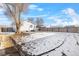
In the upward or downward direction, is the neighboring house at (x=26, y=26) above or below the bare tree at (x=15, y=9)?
below

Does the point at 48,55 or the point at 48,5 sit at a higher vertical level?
the point at 48,5

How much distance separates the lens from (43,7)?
1350mm

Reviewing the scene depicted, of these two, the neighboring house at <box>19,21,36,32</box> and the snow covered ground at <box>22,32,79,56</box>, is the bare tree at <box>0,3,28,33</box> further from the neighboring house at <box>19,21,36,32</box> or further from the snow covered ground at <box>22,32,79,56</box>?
the snow covered ground at <box>22,32,79,56</box>

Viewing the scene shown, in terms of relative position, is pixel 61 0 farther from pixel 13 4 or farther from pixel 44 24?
pixel 13 4

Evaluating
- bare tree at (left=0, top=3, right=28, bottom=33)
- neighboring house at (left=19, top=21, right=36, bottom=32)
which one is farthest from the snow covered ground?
bare tree at (left=0, top=3, right=28, bottom=33)

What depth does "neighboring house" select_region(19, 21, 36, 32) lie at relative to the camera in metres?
1.34

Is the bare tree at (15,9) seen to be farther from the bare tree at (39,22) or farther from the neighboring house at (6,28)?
the bare tree at (39,22)

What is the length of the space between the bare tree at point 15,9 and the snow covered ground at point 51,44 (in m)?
0.17

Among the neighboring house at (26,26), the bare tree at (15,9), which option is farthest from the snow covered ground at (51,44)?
the bare tree at (15,9)

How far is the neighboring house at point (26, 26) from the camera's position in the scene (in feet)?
4.41

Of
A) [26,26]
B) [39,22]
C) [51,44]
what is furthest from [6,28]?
[51,44]

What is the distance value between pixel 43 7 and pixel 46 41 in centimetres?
30

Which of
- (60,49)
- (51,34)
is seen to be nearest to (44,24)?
(51,34)

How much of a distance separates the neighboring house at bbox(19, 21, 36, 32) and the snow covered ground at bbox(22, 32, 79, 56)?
0.06 metres
